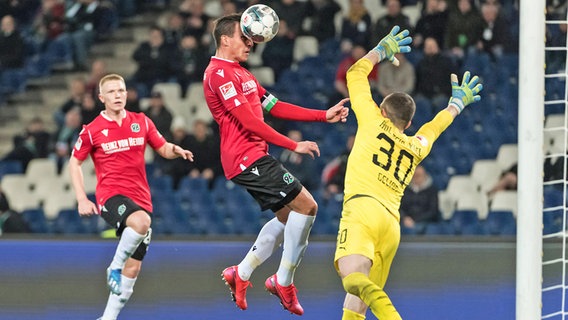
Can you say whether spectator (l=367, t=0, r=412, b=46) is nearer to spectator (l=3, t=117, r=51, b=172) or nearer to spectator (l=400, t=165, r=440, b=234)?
spectator (l=400, t=165, r=440, b=234)

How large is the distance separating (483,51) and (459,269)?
4.47m

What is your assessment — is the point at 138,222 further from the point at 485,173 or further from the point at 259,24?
the point at 485,173

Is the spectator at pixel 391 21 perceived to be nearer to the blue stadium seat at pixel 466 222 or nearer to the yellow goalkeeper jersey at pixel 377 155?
the blue stadium seat at pixel 466 222

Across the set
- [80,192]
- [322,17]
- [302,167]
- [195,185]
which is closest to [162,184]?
[195,185]

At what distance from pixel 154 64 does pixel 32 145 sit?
6.05ft

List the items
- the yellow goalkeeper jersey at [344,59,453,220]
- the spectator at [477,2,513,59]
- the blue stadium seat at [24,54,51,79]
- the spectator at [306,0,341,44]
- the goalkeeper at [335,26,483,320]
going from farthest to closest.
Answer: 1. the blue stadium seat at [24,54,51,79]
2. the spectator at [306,0,341,44]
3. the spectator at [477,2,513,59]
4. the yellow goalkeeper jersey at [344,59,453,220]
5. the goalkeeper at [335,26,483,320]

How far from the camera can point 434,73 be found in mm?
13836

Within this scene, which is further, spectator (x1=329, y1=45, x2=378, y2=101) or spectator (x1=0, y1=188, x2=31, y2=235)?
spectator (x1=329, y1=45, x2=378, y2=101)

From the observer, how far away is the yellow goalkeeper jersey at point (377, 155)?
8219mm

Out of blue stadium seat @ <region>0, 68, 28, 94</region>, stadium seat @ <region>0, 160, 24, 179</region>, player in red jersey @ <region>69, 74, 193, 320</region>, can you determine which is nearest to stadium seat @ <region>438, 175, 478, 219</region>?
player in red jersey @ <region>69, 74, 193, 320</region>

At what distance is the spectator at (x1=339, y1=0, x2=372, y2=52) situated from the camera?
14.5 metres

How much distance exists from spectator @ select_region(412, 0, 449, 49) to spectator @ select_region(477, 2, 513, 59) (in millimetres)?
468

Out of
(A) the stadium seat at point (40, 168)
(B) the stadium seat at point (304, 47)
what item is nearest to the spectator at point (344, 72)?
(B) the stadium seat at point (304, 47)

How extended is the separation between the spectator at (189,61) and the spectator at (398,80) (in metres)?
2.32
